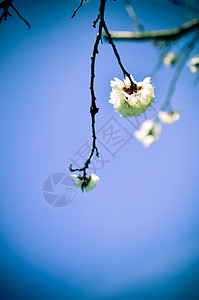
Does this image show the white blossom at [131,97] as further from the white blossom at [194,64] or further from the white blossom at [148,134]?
the white blossom at [194,64]

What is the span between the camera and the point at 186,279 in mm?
26750

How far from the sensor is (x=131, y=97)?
71 centimetres

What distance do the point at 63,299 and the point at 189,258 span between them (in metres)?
25.2

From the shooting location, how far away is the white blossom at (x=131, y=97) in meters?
0.73

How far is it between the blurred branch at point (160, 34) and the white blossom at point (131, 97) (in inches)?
19.1

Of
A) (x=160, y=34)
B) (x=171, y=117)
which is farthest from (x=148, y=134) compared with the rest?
(x=160, y=34)

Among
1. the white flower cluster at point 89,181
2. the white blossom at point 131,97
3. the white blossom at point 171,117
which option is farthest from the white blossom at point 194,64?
the white flower cluster at point 89,181

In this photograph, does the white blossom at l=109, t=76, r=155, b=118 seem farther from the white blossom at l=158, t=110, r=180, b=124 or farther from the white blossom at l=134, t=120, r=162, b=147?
the white blossom at l=158, t=110, r=180, b=124

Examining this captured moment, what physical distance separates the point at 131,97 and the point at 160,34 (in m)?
0.74

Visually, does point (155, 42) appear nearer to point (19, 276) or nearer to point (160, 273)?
point (160, 273)

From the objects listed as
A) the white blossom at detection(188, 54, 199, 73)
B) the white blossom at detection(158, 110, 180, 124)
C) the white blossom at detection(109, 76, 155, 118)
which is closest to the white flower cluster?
the white blossom at detection(109, 76, 155, 118)

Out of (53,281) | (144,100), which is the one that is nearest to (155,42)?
(144,100)

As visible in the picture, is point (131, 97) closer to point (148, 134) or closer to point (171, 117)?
point (148, 134)

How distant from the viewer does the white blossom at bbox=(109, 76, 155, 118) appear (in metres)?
0.73
